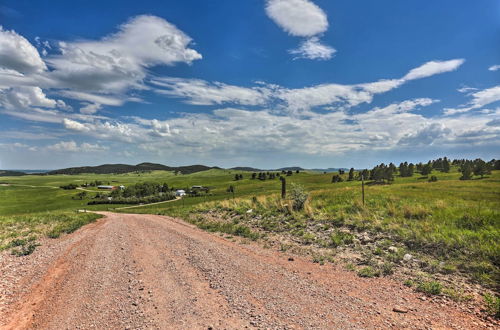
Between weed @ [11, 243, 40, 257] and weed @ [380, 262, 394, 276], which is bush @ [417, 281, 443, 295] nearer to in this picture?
weed @ [380, 262, 394, 276]

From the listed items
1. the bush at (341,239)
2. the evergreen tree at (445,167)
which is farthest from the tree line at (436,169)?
the bush at (341,239)

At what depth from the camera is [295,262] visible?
33.8ft

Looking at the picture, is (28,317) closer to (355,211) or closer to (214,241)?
(214,241)

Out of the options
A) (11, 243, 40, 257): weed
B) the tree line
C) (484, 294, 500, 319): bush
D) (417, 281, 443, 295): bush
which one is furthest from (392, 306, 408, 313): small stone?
the tree line

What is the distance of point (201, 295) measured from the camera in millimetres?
7242

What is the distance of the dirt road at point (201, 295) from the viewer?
19.4 feet

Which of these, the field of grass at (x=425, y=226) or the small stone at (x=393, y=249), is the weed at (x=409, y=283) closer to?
the field of grass at (x=425, y=226)

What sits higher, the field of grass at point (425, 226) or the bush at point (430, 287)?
the field of grass at point (425, 226)

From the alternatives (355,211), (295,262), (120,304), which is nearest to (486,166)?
(355,211)

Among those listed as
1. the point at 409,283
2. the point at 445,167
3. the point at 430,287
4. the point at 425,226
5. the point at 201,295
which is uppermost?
the point at 445,167

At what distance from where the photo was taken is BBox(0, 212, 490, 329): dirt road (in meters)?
5.90

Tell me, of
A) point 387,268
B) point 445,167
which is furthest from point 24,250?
point 445,167

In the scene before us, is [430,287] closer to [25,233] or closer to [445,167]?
[25,233]

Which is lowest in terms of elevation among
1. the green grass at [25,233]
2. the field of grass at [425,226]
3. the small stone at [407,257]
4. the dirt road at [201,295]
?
the green grass at [25,233]
